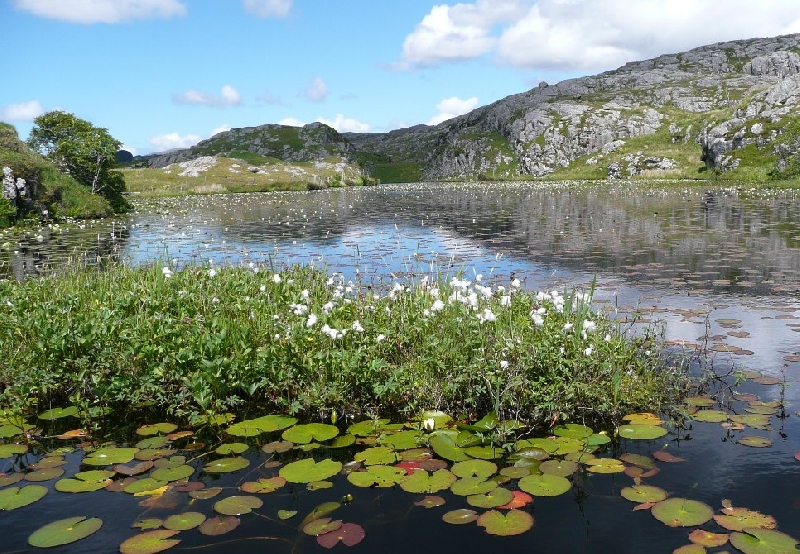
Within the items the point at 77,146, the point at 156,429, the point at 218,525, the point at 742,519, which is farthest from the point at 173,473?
the point at 77,146

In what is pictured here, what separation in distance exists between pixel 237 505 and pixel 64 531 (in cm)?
174

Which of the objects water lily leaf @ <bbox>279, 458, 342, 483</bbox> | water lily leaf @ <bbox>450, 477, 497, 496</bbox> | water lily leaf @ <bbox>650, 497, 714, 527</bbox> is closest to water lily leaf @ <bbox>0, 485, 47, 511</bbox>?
water lily leaf @ <bbox>279, 458, 342, 483</bbox>

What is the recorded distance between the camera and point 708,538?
18.4 ft

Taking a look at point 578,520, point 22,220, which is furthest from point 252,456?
point 22,220

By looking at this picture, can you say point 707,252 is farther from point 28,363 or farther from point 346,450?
point 28,363

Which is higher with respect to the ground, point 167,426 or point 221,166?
point 221,166

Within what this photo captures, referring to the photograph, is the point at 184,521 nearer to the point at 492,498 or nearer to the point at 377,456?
the point at 377,456

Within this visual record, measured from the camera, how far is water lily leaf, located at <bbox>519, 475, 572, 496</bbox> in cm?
659

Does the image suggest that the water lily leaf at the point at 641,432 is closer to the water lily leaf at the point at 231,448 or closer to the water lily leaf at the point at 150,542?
the water lily leaf at the point at 231,448

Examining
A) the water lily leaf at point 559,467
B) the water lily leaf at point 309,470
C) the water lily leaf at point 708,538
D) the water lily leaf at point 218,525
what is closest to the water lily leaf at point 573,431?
the water lily leaf at point 559,467

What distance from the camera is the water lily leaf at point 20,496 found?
6578mm

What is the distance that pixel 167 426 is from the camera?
880 cm

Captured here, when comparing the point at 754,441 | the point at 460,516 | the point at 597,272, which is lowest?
the point at 754,441

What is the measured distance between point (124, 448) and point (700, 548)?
7.13 metres
